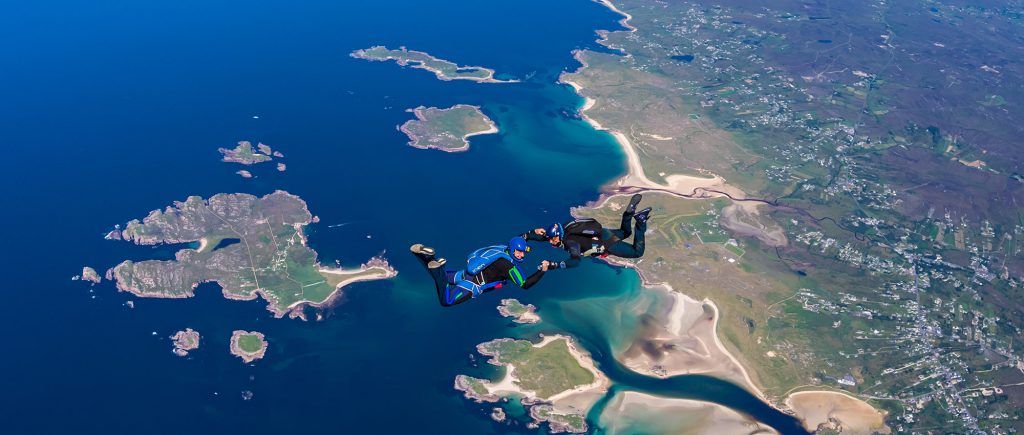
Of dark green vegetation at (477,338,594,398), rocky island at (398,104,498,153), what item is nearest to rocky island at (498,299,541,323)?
dark green vegetation at (477,338,594,398)

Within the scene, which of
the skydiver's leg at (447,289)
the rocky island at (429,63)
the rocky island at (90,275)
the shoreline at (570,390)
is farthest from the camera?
the rocky island at (429,63)

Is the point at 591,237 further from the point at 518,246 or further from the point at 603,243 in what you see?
the point at 518,246

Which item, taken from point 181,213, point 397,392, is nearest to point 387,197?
point 181,213

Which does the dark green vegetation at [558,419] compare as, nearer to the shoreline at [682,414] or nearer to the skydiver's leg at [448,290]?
the shoreline at [682,414]

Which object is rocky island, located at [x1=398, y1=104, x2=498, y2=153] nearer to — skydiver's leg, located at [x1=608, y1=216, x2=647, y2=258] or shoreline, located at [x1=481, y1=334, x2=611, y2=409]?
shoreline, located at [x1=481, y1=334, x2=611, y2=409]

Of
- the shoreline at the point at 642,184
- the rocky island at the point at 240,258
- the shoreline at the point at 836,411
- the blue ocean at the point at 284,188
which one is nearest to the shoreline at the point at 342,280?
the rocky island at the point at 240,258

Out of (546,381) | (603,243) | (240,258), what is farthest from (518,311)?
(603,243)
